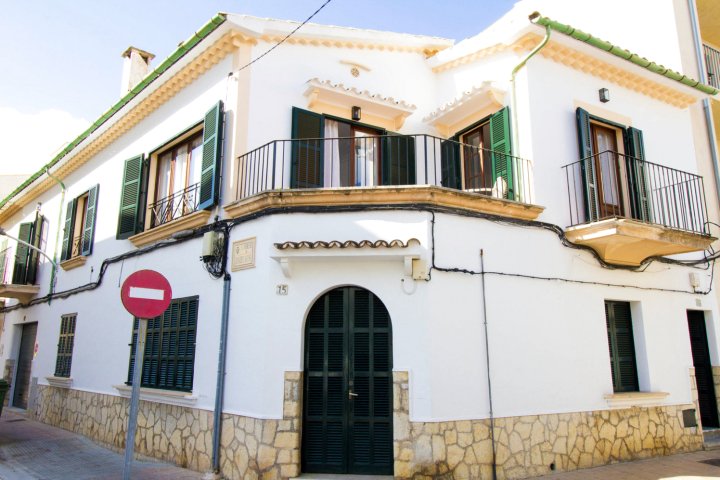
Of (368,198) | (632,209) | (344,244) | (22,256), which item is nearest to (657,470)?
(632,209)

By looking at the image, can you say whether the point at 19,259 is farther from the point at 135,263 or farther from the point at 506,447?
the point at 506,447

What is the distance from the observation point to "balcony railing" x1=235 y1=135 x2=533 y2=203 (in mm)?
8547

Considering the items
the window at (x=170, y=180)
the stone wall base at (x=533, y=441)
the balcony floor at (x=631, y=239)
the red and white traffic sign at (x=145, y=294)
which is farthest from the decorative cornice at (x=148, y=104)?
the balcony floor at (x=631, y=239)

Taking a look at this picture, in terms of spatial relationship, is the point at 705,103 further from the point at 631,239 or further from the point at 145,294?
the point at 145,294

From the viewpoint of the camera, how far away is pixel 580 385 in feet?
27.5

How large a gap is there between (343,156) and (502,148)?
9.24ft

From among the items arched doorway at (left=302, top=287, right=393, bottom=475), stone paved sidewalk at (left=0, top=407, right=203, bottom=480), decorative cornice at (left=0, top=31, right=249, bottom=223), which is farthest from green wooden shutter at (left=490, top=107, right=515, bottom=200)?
stone paved sidewalk at (left=0, top=407, right=203, bottom=480)

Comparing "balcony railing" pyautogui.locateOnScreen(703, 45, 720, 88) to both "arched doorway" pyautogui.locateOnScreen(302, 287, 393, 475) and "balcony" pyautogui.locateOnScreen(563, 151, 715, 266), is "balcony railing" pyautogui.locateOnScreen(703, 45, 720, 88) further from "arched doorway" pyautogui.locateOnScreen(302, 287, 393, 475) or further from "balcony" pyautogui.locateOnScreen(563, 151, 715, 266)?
"arched doorway" pyautogui.locateOnScreen(302, 287, 393, 475)

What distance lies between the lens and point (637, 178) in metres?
9.85

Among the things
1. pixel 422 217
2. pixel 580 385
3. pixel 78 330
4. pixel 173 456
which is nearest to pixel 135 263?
pixel 78 330

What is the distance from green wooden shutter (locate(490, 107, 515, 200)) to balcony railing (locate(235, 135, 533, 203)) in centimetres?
2

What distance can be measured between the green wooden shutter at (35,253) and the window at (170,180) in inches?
260

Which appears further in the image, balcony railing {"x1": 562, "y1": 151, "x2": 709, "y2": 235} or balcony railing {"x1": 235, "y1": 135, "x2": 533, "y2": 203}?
balcony railing {"x1": 562, "y1": 151, "x2": 709, "y2": 235}

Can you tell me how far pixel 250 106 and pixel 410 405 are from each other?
5375mm
